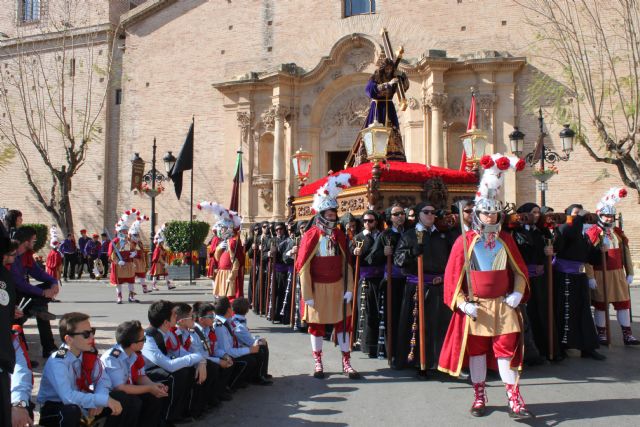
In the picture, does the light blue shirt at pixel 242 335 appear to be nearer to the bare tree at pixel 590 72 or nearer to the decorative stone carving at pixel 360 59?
the bare tree at pixel 590 72

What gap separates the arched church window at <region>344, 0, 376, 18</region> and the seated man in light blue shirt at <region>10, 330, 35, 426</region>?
908 inches

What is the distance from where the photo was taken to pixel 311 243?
7.62m

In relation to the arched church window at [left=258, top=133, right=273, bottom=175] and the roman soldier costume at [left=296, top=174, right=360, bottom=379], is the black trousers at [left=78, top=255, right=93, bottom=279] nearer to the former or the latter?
the arched church window at [left=258, top=133, right=273, bottom=175]

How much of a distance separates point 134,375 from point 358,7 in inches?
906

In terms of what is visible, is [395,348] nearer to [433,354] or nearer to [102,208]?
[433,354]

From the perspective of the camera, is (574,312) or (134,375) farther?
(574,312)

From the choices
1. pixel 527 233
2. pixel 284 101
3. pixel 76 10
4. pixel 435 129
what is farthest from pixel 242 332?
pixel 76 10

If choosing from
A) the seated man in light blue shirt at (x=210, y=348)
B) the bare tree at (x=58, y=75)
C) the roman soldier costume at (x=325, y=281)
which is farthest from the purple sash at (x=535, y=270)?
the bare tree at (x=58, y=75)

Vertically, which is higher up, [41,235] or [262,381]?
[41,235]

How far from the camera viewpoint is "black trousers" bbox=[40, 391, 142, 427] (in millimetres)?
4453

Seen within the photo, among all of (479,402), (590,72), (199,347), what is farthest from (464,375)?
(590,72)

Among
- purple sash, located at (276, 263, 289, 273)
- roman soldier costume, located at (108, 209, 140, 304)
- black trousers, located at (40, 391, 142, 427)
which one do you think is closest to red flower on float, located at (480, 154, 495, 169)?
black trousers, located at (40, 391, 142, 427)

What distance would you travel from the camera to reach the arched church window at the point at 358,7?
25.3 metres

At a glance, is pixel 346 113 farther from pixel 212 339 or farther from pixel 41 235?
pixel 212 339
